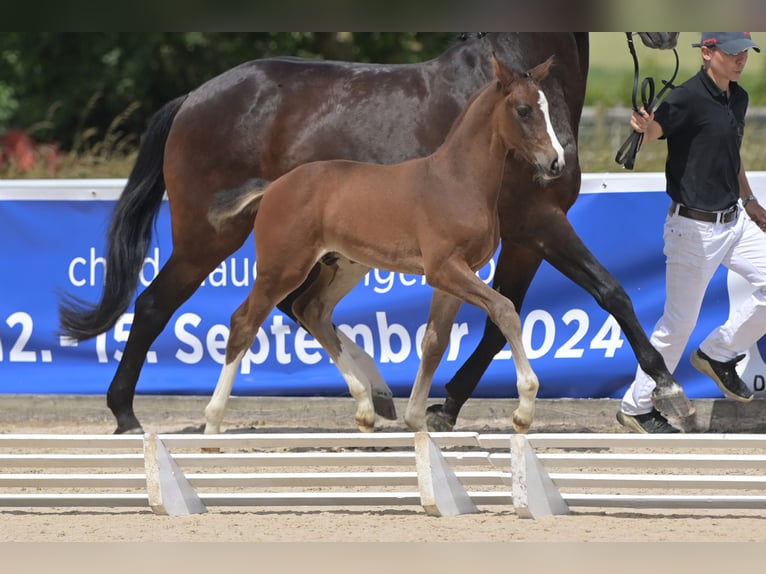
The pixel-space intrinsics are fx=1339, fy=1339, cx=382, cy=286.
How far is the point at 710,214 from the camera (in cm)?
677

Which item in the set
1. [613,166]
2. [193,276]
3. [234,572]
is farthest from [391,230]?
[613,166]

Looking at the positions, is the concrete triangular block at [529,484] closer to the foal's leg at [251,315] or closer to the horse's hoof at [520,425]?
the horse's hoof at [520,425]

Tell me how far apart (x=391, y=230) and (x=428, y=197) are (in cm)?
23

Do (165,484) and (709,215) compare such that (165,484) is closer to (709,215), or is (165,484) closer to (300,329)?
(300,329)

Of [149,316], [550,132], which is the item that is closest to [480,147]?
[550,132]

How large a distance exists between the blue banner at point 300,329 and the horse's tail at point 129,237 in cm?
42

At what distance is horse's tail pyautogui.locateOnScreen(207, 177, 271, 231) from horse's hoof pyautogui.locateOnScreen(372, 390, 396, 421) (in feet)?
3.78

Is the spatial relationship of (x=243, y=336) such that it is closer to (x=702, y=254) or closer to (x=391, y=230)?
(x=391, y=230)

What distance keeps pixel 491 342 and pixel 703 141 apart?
1509mm

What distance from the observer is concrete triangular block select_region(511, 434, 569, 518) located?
4.92 metres

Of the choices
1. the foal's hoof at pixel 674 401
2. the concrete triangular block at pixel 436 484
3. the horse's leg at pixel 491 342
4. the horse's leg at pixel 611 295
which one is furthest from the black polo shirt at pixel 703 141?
the concrete triangular block at pixel 436 484

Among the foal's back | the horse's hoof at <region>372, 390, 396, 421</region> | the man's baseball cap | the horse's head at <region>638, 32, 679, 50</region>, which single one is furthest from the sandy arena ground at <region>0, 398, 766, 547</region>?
Answer: the man's baseball cap

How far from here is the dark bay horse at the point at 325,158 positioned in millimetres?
6523

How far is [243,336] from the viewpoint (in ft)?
20.8
